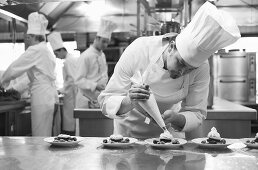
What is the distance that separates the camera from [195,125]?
79.5 inches

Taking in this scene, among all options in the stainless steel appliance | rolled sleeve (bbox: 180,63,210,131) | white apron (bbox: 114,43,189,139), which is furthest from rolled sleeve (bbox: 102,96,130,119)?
the stainless steel appliance

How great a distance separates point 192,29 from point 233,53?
6177mm

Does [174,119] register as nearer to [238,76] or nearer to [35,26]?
[35,26]

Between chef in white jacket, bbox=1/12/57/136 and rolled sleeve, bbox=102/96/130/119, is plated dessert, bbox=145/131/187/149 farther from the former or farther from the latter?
chef in white jacket, bbox=1/12/57/136

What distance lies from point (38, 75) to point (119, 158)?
286 centimetres

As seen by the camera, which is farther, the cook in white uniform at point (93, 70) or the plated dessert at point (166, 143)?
the cook in white uniform at point (93, 70)

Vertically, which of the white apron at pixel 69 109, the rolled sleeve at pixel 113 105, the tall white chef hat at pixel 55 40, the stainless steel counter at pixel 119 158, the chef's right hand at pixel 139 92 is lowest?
the white apron at pixel 69 109

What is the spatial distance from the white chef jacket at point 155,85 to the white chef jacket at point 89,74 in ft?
7.42

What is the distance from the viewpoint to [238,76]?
299 inches

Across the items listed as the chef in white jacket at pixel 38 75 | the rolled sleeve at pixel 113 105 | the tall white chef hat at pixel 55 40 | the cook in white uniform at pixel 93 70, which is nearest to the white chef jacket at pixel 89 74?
the cook in white uniform at pixel 93 70

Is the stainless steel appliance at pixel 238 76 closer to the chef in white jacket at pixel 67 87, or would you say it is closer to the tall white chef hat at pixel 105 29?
the chef in white jacket at pixel 67 87

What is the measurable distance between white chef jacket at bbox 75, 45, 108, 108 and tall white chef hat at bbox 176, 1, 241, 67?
2.69 metres

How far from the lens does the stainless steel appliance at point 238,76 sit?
7512mm

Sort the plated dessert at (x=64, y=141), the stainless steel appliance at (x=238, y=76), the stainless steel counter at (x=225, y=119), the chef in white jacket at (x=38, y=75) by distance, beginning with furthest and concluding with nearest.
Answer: the stainless steel appliance at (x=238, y=76), the chef in white jacket at (x=38, y=75), the stainless steel counter at (x=225, y=119), the plated dessert at (x=64, y=141)
